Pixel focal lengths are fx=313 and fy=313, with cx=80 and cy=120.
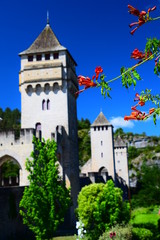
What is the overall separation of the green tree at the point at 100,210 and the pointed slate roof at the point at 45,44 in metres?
16.6

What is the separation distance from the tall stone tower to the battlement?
5.26 m

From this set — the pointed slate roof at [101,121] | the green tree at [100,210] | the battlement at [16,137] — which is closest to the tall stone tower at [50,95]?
the battlement at [16,137]

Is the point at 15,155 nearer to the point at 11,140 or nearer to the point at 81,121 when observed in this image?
the point at 11,140

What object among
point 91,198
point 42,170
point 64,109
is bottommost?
point 91,198

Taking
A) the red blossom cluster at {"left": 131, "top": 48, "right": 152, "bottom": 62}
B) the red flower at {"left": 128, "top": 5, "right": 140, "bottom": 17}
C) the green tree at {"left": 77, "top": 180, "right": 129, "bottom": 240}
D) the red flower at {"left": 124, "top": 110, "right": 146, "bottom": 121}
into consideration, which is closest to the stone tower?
the green tree at {"left": 77, "top": 180, "right": 129, "bottom": 240}

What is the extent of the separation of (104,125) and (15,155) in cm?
2335

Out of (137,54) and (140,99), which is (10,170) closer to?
(140,99)

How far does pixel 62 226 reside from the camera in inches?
1016

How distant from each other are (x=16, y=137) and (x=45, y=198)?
9100 millimetres

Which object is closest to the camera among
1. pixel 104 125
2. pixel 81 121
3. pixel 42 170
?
pixel 42 170

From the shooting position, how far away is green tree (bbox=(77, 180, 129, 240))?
16.3m

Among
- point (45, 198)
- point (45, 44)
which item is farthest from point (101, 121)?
point (45, 198)

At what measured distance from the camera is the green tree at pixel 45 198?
15.3 meters

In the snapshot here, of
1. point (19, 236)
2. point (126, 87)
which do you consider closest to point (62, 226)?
point (19, 236)
